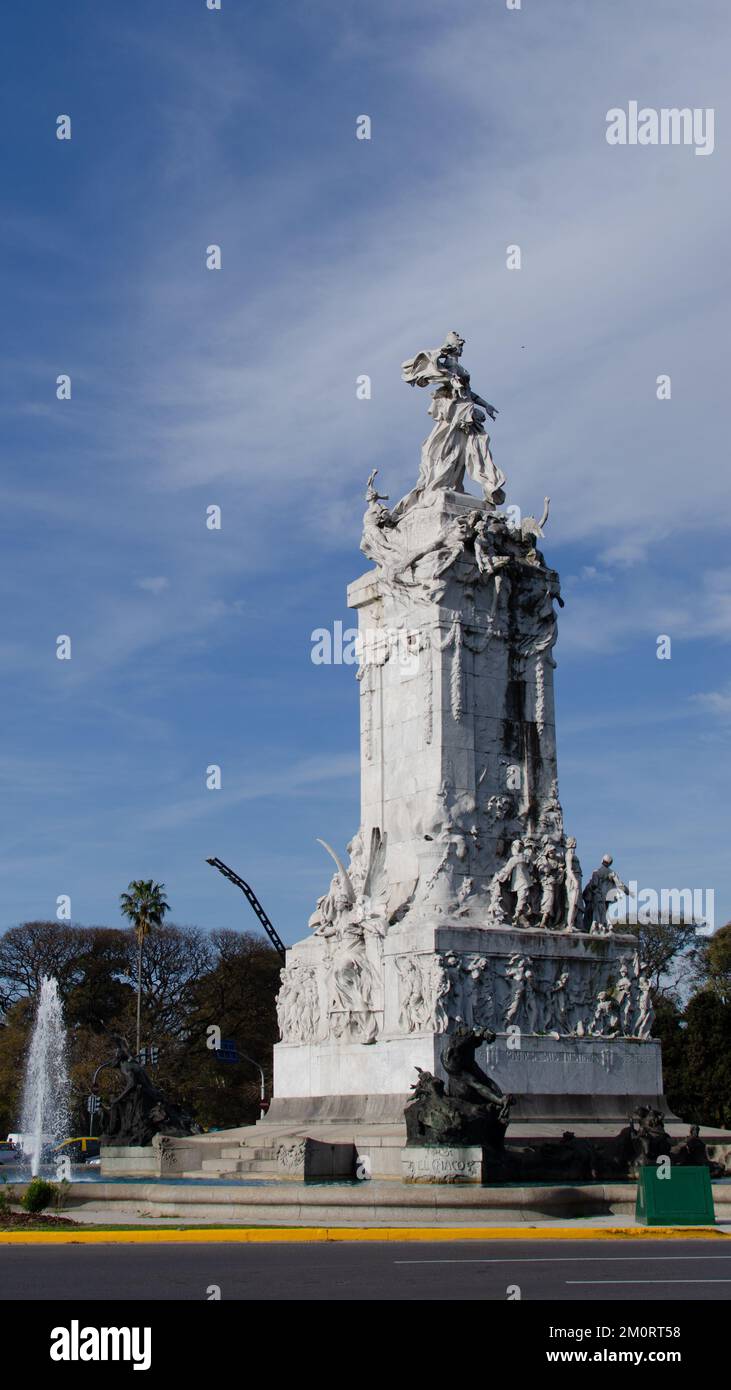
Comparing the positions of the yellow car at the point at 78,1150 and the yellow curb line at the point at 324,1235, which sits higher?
the yellow curb line at the point at 324,1235

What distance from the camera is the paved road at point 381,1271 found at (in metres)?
13.5

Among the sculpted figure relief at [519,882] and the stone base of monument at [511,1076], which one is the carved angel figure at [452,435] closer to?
the sculpted figure relief at [519,882]

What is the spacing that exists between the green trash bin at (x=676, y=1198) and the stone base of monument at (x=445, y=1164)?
3208mm

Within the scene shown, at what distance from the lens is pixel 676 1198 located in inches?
835

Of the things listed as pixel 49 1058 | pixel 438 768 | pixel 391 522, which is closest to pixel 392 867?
pixel 438 768

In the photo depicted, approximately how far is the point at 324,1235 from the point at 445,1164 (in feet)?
15.5

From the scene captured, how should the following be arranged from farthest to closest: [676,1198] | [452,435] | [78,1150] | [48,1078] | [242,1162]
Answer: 1. [48,1078]
2. [78,1150]
3. [452,435]
4. [242,1162]
5. [676,1198]

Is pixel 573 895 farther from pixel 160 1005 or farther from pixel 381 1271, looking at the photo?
pixel 160 1005

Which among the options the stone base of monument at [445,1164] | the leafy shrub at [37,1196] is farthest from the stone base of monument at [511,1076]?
the leafy shrub at [37,1196]

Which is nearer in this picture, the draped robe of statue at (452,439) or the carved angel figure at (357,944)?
the carved angel figure at (357,944)

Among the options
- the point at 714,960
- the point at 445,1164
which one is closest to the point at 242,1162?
the point at 445,1164

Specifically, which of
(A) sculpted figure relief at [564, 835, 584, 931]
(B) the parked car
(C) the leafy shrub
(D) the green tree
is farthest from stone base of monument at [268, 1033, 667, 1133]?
(D) the green tree

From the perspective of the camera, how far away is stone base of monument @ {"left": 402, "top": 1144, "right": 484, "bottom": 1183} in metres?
23.8

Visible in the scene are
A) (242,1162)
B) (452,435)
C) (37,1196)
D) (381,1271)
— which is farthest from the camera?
(452,435)
